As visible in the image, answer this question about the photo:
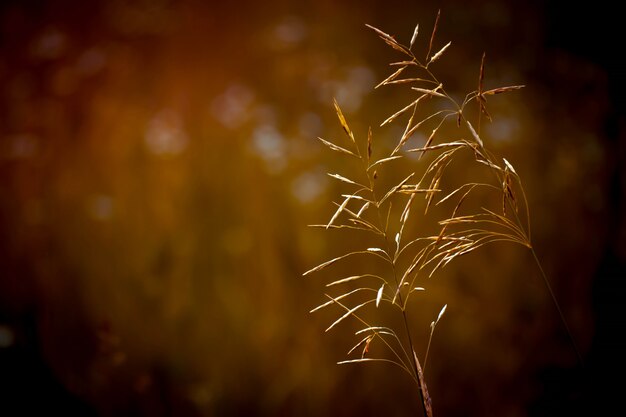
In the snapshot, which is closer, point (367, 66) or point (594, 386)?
point (594, 386)

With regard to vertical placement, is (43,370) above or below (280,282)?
below

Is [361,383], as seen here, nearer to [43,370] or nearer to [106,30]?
[43,370]

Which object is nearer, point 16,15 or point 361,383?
point 361,383

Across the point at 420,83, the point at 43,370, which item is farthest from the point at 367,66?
the point at 43,370

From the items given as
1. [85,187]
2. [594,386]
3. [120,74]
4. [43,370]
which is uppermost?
[120,74]

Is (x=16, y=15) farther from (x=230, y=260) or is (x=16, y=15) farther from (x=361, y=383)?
(x=361, y=383)

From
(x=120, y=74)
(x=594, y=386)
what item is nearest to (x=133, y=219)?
(x=120, y=74)
